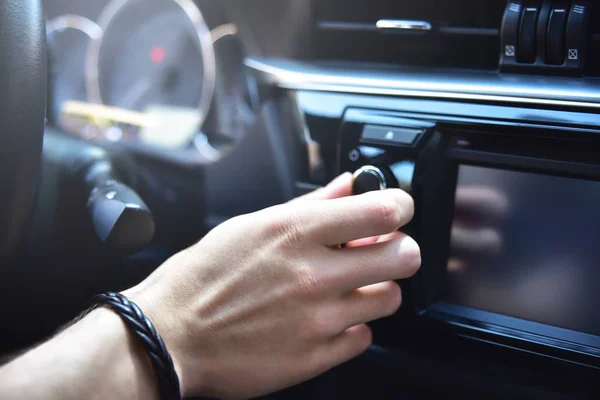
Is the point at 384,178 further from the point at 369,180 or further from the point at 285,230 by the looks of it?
the point at 285,230

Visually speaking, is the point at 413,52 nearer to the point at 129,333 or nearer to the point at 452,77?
the point at 452,77

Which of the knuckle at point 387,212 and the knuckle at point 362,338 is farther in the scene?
the knuckle at point 362,338

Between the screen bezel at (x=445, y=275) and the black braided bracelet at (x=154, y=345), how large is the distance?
30cm

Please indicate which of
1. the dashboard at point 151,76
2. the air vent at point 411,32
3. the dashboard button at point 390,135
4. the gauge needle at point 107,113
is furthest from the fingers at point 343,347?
the gauge needle at point 107,113

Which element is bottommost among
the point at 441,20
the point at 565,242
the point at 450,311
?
the point at 450,311

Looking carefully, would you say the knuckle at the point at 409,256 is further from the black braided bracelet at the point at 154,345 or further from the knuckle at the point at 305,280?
the black braided bracelet at the point at 154,345

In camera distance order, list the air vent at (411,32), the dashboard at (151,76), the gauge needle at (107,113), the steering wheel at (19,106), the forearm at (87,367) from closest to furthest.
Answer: the forearm at (87,367) → the steering wheel at (19,106) → the air vent at (411,32) → the dashboard at (151,76) → the gauge needle at (107,113)

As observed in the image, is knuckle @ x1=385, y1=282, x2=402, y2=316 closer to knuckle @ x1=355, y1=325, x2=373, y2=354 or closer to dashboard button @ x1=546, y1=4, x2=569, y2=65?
knuckle @ x1=355, y1=325, x2=373, y2=354

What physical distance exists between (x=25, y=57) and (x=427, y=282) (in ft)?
1.62

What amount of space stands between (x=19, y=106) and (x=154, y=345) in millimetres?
275

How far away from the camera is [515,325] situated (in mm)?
719

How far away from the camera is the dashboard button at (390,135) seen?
0.74 metres

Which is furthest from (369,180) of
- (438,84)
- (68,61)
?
(68,61)

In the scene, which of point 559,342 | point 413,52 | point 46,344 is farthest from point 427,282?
point 46,344
